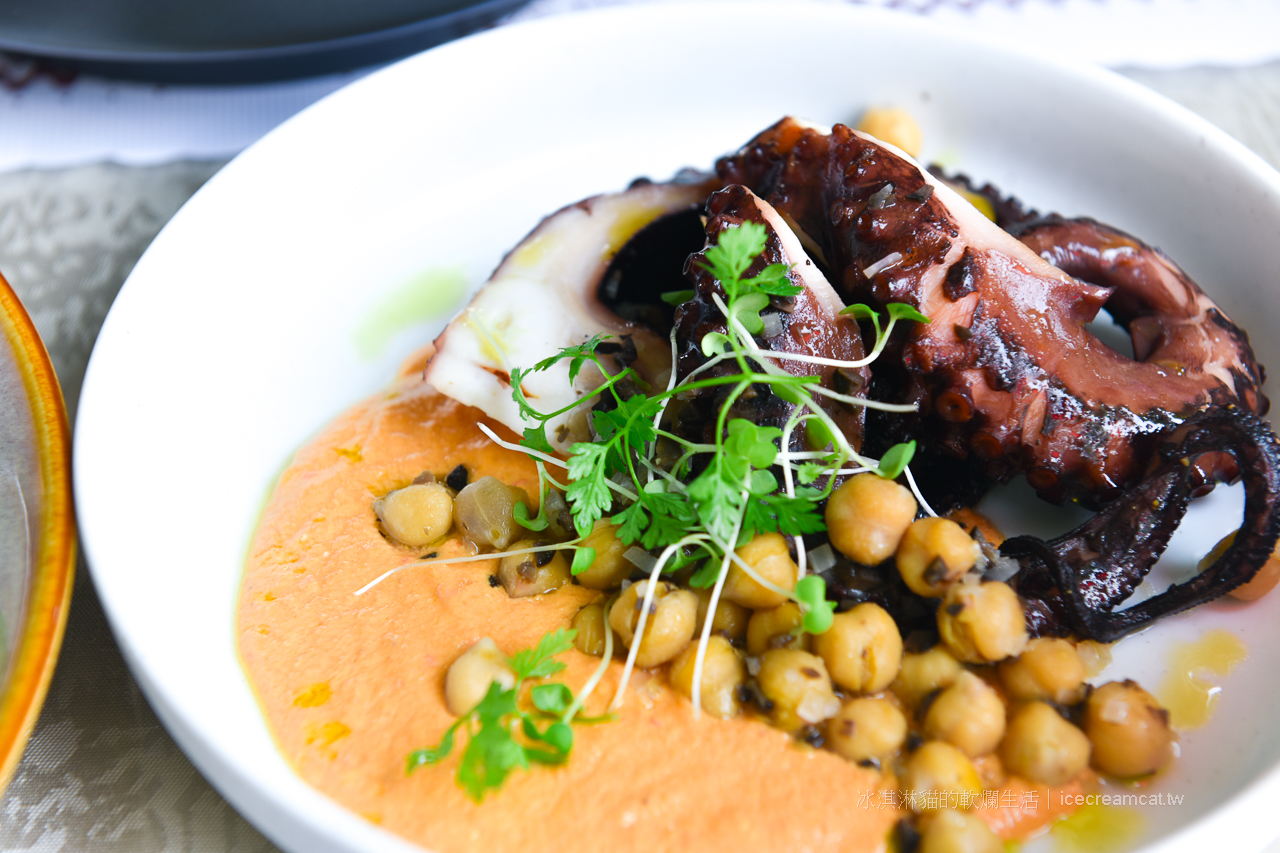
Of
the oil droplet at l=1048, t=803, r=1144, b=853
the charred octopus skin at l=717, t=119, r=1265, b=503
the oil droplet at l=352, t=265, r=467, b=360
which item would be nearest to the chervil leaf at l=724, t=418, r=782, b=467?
the charred octopus skin at l=717, t=119, r=1265, b=503

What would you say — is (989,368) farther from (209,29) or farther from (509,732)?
(209,29)

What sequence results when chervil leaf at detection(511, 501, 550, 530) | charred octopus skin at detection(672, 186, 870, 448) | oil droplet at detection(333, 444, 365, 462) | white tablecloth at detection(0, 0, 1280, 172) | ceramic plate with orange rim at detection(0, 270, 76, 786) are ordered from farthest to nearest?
white tablecloth at detection(0, 0, 1280, 172) → oil droplet at detection(333, 444, 365, 462) → chervil leaf at detection(511, 501, 550, 530) → charred octopus skin at detection(672, 186, 870, 448) → ceramic plate with orange rim at detection(0, 270, 76, 786)

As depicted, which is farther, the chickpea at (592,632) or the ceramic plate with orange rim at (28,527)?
the chickpea at (592,632)

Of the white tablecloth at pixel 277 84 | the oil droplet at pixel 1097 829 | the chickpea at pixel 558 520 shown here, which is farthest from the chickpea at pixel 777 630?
the white tablecloth at pixel 277 84

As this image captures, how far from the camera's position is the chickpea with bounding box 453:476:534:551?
231 cm

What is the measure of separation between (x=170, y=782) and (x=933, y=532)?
1881 mm

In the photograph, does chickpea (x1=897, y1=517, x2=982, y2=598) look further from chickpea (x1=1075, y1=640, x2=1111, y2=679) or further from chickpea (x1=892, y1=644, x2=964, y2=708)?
chickpea (x1=1075, y1=640, x2=1111, y2=679)

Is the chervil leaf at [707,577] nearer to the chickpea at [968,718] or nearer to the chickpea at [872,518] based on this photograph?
the chickpea at [872,518]

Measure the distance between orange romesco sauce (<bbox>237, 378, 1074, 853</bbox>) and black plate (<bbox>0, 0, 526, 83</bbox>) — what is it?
1.86 meters

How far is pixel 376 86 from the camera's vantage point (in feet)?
9.84

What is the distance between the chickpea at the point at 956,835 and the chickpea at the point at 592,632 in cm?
75

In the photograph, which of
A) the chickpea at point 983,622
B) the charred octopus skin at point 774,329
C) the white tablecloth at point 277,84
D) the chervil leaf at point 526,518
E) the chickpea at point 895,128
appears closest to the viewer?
the chickpea at point 983,622

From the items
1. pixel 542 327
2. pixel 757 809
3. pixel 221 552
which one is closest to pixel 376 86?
pixel 542 327

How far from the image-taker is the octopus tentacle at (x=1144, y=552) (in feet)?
6.68
